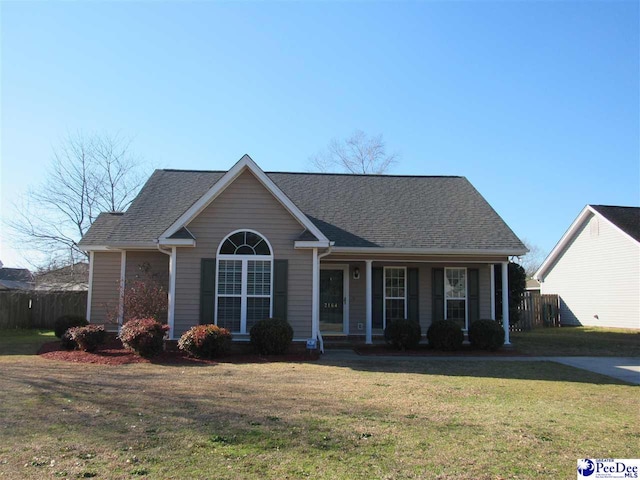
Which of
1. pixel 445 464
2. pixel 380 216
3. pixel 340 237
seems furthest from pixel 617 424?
pixel 380 216

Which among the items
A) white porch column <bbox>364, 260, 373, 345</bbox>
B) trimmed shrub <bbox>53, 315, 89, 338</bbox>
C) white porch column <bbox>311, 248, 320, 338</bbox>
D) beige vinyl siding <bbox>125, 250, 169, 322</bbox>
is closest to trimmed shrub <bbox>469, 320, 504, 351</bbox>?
white porch column <bbox>364, 260, 373, 345</bbox>

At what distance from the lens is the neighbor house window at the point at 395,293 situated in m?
17.0

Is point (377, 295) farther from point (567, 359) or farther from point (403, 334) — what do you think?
point (567, 359)

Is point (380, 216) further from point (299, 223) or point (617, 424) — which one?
point (617, 424)

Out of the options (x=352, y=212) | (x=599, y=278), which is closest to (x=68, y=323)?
(x=352, y=212)

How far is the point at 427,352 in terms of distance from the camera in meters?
15.0

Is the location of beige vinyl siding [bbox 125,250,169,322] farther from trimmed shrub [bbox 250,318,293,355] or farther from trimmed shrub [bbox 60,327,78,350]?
trimmed shrub [bbox 250,318,293,355]

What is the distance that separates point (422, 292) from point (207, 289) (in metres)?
7.30

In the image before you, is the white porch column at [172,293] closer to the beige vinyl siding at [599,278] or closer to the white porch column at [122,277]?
the white porch column at [122,277]

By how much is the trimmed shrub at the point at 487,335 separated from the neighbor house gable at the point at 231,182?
18.2 feet

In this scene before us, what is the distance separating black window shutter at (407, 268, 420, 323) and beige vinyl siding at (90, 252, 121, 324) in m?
9.38

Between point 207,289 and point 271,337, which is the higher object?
point 207,289

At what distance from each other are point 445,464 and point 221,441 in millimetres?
2442

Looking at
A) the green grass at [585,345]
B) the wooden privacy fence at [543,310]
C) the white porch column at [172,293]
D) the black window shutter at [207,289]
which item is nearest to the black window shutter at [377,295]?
the green grass at [585,345]
